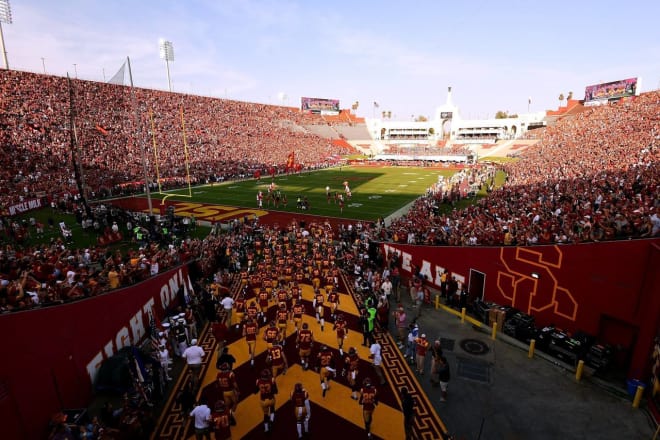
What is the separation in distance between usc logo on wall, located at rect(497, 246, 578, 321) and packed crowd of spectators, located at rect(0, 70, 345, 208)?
22980 millimetres

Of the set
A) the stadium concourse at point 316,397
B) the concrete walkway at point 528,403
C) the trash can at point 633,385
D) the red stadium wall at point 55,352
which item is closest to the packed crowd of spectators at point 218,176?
the red stadium wall at point 55,352

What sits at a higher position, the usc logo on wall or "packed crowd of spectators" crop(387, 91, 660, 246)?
"packed crowd of spectators" crop(387, 91, 660, 246)

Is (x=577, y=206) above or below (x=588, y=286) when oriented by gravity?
above

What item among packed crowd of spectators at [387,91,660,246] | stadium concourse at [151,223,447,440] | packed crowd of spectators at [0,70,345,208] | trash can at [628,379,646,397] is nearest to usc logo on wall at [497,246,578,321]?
packed crowd of spectators at [387,91,660,246]

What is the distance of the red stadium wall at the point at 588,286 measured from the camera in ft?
30.2

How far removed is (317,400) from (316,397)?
10 centimetres

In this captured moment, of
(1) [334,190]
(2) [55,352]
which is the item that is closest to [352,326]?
(2) [55,352]

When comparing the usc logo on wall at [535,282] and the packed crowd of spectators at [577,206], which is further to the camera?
the packed crowd of spectators at [577,206]

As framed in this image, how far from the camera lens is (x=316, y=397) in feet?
29.6

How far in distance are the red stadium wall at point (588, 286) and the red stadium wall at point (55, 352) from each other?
12555 millimetres

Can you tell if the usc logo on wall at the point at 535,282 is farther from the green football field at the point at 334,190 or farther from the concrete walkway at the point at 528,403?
the green football field at the point at 334,190

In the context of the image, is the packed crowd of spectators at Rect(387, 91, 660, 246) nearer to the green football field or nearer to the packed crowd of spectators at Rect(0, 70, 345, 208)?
the green football field

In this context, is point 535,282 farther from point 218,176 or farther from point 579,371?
point 218,176

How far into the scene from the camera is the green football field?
3230cm
